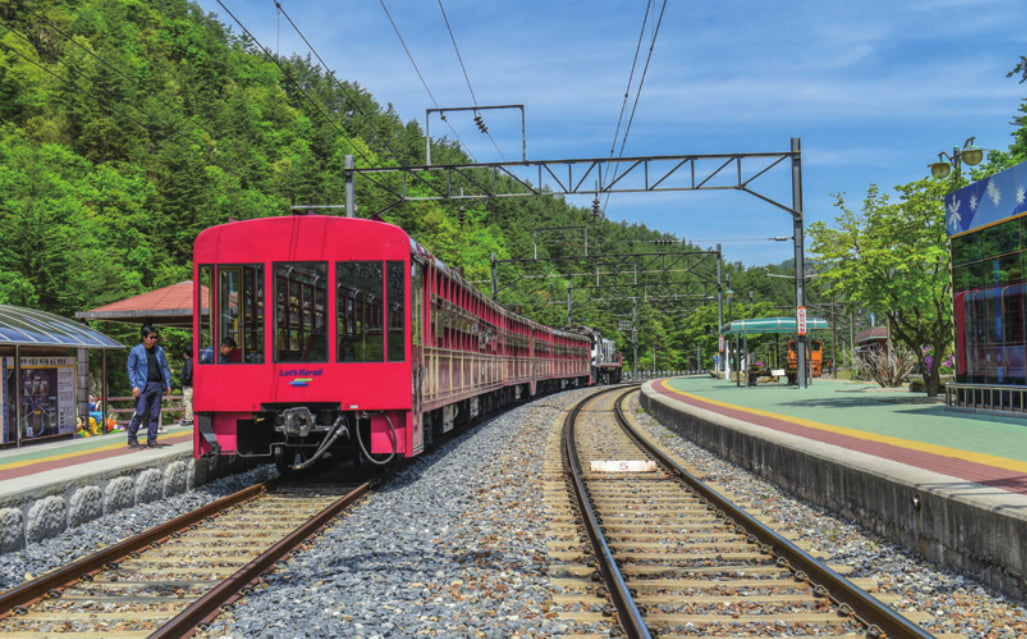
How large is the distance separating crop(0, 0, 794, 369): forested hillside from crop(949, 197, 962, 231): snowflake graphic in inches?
521

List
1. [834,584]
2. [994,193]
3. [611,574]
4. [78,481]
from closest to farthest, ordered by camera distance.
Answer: [834,584]
[611,574]
[78,481]
[994,193]

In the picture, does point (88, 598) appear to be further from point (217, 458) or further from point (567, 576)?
point (217, 458)

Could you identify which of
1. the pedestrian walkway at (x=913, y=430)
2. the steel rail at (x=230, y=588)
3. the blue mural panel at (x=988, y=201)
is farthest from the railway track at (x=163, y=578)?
the blue mural panel at (x=988, y=201)

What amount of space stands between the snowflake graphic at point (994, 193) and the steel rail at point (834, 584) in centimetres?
840

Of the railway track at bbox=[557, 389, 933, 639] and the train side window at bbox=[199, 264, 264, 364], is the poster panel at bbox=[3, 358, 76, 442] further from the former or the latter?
the railway track at bbox=[557, 389, 933, 639]

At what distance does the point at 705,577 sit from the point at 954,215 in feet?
38.6

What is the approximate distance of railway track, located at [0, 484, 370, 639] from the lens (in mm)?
4809

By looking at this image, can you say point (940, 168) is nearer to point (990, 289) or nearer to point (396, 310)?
point (990, 289)

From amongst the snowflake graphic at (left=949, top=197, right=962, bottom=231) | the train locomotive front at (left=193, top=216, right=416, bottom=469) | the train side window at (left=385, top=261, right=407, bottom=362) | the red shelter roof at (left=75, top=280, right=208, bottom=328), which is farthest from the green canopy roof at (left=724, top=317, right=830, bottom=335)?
the train locomotive front at (left=193, top=216, right=416, bottom=469)

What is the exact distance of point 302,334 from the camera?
9672 mm

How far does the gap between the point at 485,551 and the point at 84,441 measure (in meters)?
8.35

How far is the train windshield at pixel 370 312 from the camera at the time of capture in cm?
964

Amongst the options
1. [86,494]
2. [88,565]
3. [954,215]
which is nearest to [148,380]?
[86,494]

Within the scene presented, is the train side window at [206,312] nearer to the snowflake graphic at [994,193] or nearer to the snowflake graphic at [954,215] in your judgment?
the snowflake graphic at [994,193]
